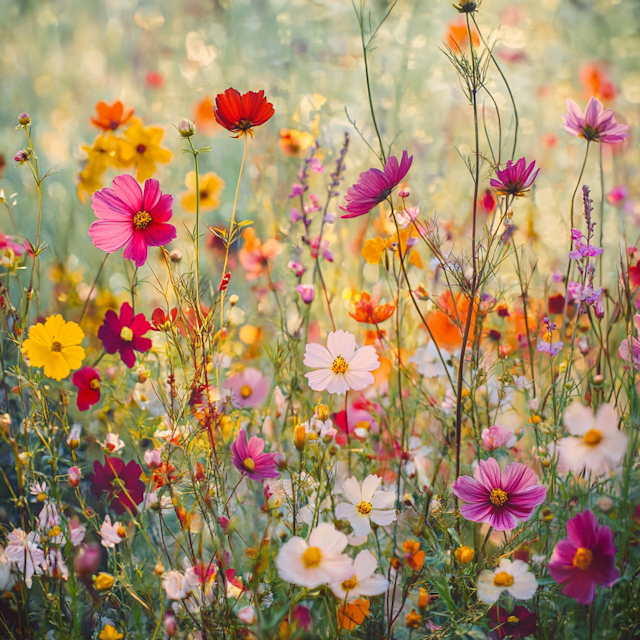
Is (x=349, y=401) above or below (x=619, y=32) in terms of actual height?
below

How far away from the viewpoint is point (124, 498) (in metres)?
0.56

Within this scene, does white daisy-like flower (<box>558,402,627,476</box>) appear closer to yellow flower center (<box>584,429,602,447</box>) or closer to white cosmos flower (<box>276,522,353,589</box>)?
yellow flower center (<box>584,429,602,447</box>)

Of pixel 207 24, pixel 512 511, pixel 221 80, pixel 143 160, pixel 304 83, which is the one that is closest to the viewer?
pixel 512 511

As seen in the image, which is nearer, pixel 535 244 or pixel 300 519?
pixel 300 519

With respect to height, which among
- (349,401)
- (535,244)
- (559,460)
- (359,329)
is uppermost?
(535,244)

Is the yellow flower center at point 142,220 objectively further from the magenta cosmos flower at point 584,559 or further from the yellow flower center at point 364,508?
the magenta cosmos flower at point 584,559

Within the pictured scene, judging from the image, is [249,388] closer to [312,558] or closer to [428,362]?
A: [428,362]

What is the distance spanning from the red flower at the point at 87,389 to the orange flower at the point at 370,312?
1.01 ft

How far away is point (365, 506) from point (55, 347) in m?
0.38

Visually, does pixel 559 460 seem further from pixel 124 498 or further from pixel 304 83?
pixel 304 83

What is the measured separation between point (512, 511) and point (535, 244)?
877mm

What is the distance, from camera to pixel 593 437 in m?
0.42

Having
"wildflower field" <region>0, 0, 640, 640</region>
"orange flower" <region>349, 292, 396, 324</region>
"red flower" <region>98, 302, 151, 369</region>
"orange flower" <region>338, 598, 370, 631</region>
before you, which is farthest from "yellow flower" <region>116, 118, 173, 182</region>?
"orange flower" <region>338, 598, 370, 631</region>

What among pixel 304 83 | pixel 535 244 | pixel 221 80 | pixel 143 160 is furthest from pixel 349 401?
pixel 221 80
